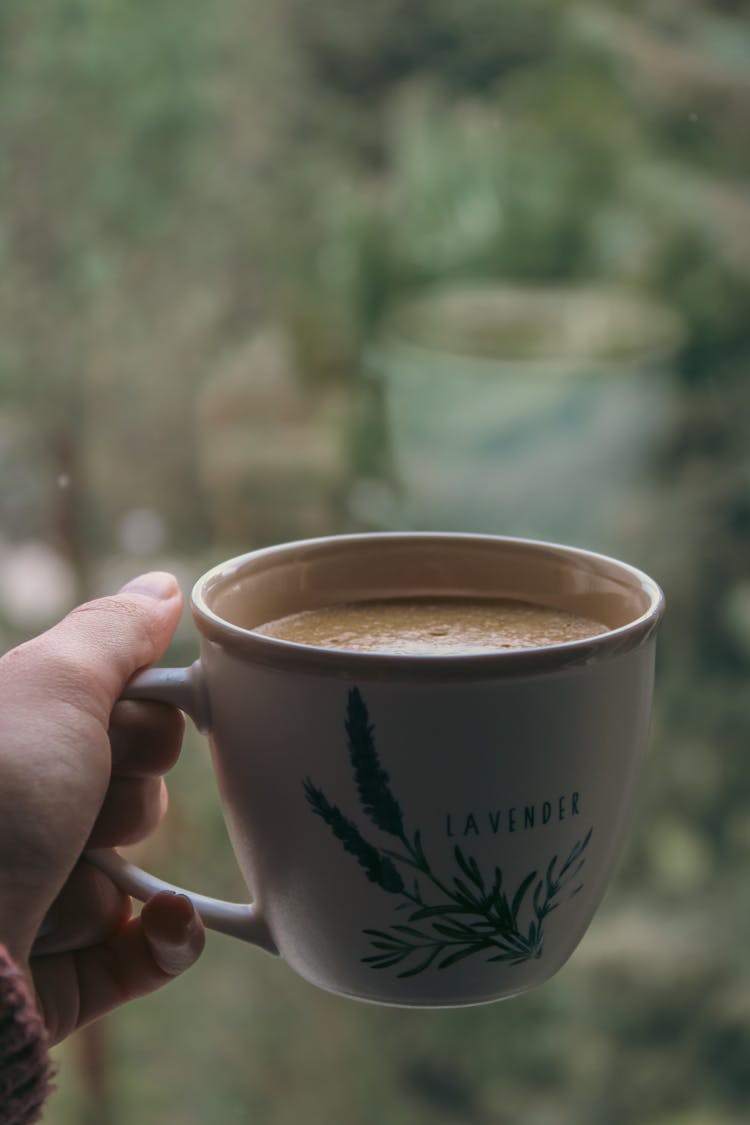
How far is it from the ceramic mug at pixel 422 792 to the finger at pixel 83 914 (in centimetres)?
11

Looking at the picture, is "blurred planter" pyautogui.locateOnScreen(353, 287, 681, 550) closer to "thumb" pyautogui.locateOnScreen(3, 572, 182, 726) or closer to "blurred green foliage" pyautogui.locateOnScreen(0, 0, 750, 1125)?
"blurred green foliage" pyautogui.locateOnScreen(0, 0, 750, 1125)

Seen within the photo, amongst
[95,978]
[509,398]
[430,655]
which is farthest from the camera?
[509,398]

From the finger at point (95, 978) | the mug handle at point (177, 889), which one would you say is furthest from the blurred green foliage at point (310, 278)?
the mug handle at point (177, 889)

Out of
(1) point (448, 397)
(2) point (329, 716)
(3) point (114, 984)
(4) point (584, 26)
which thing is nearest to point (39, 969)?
(3) point (114, 984)

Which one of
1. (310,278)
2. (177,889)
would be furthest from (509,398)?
(177,889)

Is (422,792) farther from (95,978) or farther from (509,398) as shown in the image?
(509,398)

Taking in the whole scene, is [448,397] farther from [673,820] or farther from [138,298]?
[673,820]

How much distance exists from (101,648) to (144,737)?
1.8 inches

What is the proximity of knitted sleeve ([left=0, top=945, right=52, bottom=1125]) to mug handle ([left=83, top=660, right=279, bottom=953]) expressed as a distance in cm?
Result: 8

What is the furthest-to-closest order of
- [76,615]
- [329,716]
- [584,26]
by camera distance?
[584,26]
[76,615]
[329,716]

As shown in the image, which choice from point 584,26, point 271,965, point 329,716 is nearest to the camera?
point 329,716

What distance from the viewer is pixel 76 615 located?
2.05 feet

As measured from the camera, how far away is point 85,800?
1.83ft

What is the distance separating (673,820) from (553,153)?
705 mm
